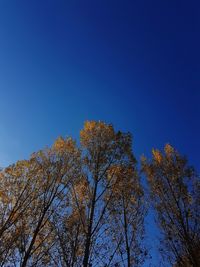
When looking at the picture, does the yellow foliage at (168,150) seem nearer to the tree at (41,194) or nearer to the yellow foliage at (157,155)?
the yellow foliage at (157,155)

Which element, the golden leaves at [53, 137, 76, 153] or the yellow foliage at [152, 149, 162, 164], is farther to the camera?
the yellow foliage at [152, 149, 162, 164]

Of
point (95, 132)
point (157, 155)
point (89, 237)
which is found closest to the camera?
point (89, 237)

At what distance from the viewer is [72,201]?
40.5ft

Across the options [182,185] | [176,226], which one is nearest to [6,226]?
[176,226]

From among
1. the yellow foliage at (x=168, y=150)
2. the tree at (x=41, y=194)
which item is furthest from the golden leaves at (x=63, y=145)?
the yellow foliage at (x=168, y=150)

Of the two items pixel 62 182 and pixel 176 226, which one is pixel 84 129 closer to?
pixel 62 182

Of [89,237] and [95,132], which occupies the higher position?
[95,132]

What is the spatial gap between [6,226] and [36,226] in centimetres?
132

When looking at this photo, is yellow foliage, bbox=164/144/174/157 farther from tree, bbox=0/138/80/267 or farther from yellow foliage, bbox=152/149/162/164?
tree, bbox=0/138/80/267

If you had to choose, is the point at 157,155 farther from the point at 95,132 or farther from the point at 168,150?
the point at 95,132

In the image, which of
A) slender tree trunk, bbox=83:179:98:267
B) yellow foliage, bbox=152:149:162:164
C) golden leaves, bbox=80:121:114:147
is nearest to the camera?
slender tree trunk, bbox=83:179:98:267

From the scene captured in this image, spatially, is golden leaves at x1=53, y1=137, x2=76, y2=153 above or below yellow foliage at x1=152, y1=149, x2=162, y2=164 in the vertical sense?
below

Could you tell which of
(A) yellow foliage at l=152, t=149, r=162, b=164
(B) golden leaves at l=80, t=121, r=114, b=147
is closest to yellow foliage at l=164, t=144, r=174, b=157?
(A) yellow foliage at l=152, t=149, r=162, b=164

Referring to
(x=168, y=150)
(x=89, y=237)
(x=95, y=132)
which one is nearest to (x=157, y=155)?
(x=168, y=150)
